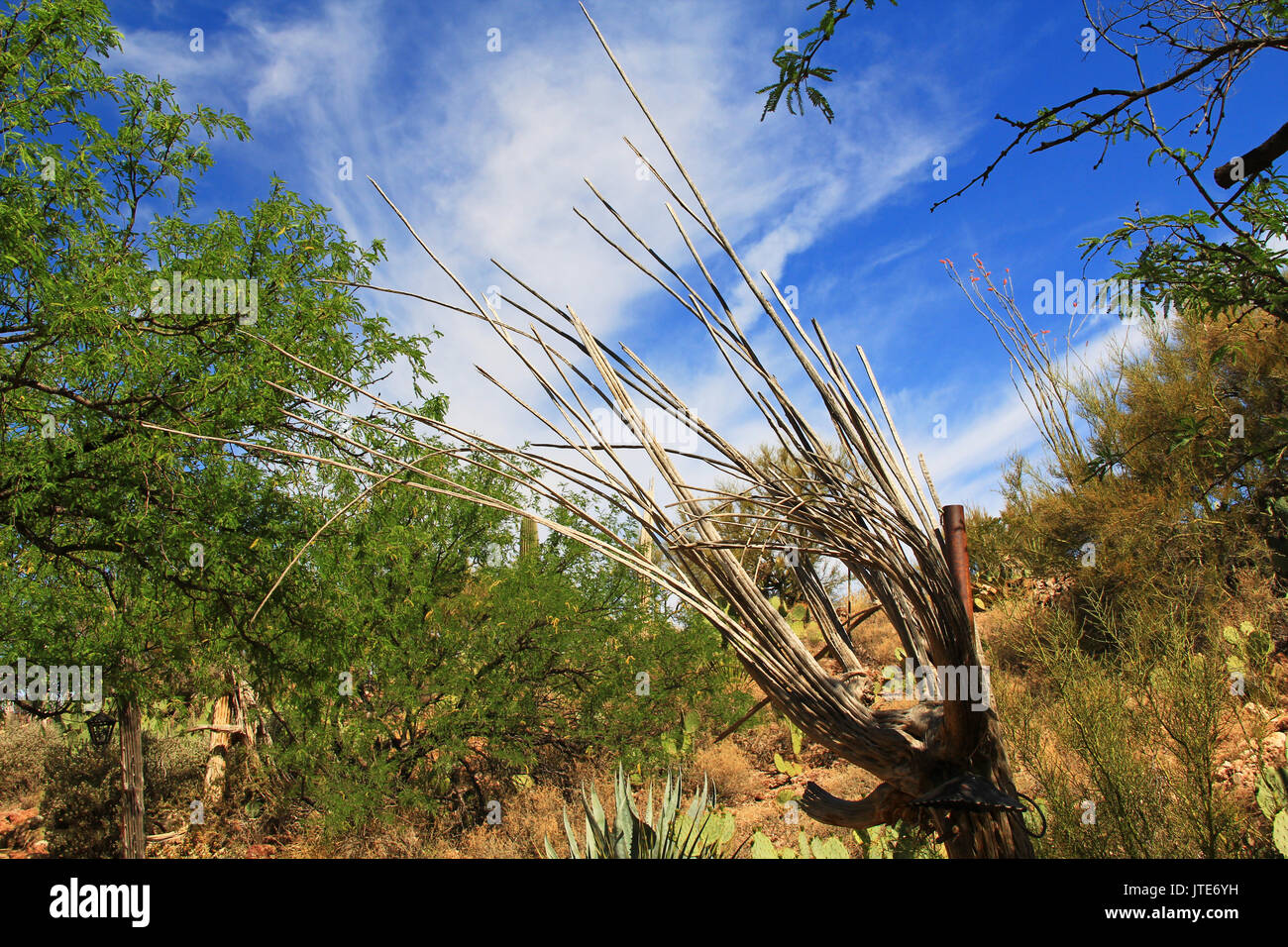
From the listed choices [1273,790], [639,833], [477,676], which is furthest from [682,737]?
[639,833]

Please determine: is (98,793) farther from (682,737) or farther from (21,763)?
(682,737)

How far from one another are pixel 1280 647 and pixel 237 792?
37.6 feet

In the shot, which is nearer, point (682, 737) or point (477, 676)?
point (477, 676)

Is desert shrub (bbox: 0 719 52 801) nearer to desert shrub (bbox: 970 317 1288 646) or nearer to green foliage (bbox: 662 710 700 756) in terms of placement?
green foliage (bbox: 662 710 700 756)

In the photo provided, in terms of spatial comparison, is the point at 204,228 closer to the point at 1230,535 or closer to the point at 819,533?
the point at 819,533

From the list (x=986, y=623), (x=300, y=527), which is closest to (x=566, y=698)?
(x=300, y=527)

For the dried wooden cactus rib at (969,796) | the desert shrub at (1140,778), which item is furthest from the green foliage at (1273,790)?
the dried wooden cactus rib at (969,796)

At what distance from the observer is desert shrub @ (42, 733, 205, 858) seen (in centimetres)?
875

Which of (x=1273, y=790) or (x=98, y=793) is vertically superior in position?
(x=1273, y=790)

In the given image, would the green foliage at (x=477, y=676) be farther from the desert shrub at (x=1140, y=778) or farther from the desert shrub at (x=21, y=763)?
the desert shrub at (x=21, y=763)

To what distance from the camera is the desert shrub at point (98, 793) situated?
8750mm

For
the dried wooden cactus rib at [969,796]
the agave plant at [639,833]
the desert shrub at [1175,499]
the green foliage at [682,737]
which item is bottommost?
the green foliage at [682,737]

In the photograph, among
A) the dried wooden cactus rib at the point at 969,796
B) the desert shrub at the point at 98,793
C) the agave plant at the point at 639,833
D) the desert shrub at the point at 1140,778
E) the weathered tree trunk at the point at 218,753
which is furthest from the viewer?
the weathered tree trunk at the point at 218,753

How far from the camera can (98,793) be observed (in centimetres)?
912
